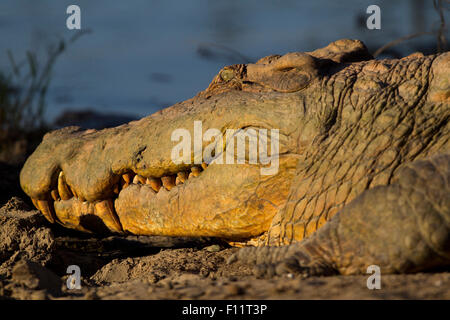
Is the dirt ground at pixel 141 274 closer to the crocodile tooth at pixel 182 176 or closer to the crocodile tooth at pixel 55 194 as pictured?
the crocodile tooth at pixel 55 194

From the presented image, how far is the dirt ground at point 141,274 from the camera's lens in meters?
2.03

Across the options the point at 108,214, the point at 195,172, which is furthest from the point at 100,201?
the point at 195,172

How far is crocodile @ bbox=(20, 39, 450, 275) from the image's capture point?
2346 millimetres

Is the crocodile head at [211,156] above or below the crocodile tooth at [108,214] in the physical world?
above

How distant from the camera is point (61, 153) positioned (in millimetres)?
3826

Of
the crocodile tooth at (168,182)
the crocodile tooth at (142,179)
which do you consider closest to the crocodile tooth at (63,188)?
the crocodile tooth at (142,179)

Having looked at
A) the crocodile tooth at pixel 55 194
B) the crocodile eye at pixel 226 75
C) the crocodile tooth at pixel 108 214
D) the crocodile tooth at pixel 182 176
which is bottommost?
the crocodile tooth at pixel 108 214

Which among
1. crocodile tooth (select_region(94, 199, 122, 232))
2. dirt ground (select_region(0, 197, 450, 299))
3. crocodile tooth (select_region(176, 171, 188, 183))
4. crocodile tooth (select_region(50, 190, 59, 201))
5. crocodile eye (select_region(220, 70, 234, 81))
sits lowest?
dirt ground (select_region(0, 197, 450, 299))

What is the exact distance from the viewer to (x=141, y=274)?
124 inches

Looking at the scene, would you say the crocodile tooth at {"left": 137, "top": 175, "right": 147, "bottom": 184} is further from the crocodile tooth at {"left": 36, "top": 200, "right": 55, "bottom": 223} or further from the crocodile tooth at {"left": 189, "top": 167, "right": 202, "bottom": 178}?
the crocodile tooth at {"left": 36, "top": 200, "right": 55, "bottom": 223}

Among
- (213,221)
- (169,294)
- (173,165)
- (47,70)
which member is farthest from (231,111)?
(47,70)

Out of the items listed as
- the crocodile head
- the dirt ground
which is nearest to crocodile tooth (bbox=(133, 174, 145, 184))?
the crocodile head
